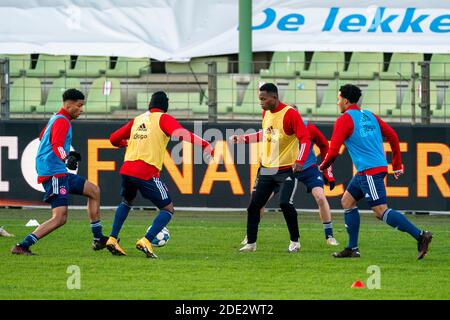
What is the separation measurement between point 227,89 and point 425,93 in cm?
378

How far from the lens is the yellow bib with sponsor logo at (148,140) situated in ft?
49.1

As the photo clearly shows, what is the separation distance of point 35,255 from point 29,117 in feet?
26.7

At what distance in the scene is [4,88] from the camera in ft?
70.7

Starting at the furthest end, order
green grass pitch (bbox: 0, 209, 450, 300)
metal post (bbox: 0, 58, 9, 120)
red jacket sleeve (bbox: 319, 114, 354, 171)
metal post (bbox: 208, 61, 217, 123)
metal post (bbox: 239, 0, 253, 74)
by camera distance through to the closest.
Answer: metal post (bbox: 239, 0, 253, 74), metal post (bbox: 0, 58, 9, 120), metal post (bbox: 208, 61, 217, 123), red jacket sleeve (bbox: 319, 114, 354, 171), green grass pitch (bbox: 0, 209, 450, 300)

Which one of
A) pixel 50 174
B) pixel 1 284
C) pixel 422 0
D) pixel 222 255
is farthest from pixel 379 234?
pixel 422 0

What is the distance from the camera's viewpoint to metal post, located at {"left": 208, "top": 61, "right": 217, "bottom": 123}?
21.3 metres

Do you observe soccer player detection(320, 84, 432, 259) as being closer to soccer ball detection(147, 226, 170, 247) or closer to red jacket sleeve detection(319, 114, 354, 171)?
red jacket sleeve detection(319, 114, 354, 171)

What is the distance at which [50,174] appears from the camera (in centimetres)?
1509

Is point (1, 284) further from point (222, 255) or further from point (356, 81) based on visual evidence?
point (356, 81)

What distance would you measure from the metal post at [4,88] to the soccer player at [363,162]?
8101mm

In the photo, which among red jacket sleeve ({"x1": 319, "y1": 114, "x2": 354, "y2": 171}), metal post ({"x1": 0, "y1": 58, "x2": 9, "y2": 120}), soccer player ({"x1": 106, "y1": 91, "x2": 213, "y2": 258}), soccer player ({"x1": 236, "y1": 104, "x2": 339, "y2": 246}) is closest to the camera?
red jacket sleeve ({"x1": 319, "y1": 114, "x2": 354, "y2": 171})

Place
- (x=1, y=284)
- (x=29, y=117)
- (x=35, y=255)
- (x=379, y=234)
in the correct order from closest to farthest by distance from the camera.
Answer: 1. (x=1, y=284)
2. (x=35, y=255)
3. (x=379, y=234)
4. (x=29, y=117)

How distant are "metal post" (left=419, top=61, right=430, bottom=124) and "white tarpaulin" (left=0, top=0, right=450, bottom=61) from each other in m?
3.98

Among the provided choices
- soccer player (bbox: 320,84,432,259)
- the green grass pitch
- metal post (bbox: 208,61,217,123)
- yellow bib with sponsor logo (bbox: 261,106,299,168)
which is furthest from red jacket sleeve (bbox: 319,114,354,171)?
metal post (bbox: 208,61,217,123)
